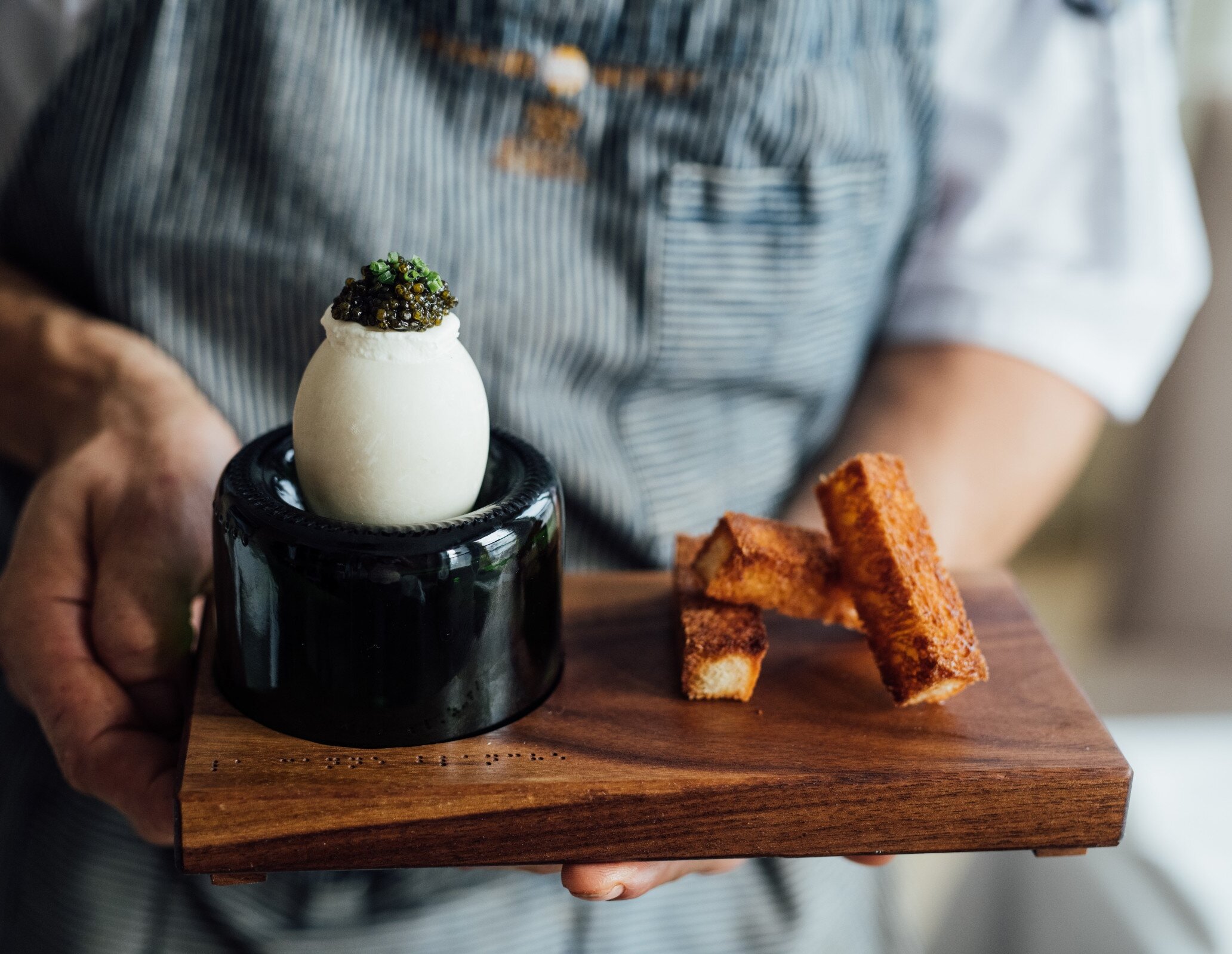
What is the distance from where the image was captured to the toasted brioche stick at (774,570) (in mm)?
546

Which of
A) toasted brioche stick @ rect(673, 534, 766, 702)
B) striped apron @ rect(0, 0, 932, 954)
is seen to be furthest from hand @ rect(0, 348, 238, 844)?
toasted brioche stick @ rect(673, 534, 766, 702)

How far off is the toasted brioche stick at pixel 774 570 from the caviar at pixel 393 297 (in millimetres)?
181

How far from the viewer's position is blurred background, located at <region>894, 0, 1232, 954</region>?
1.01m

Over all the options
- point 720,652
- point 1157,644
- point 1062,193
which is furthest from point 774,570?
point 1157,644

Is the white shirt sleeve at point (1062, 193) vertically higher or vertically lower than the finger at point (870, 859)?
higher

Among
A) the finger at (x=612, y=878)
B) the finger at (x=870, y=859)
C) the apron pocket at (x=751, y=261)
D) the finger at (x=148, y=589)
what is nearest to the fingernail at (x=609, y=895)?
the finger at (x=612, y=878)

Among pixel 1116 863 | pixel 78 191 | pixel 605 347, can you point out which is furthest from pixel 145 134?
pixel 1116 863

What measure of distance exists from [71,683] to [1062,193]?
0.72m

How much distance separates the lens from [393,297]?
47 cm

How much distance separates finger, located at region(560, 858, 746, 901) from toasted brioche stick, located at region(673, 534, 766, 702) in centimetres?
8

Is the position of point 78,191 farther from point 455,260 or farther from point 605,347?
point 605,347

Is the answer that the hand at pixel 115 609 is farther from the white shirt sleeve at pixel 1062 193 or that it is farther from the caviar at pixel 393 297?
the white shirt sleeve at pixel 1062 193

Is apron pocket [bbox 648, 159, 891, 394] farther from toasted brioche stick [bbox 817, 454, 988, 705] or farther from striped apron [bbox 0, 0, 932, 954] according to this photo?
toasted brioche stick [bbox 817, 454, 988, 705]

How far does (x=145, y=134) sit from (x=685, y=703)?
1.52ft
